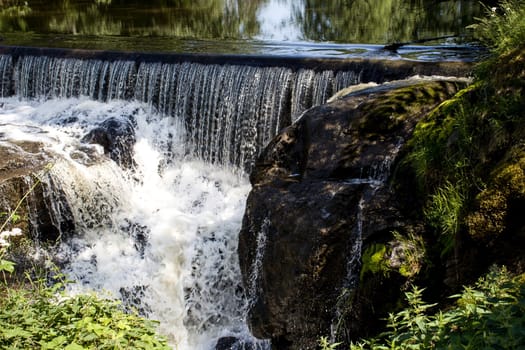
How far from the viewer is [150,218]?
29.7ft

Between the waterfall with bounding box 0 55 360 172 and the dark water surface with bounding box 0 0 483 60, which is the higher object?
the dark water surface with bounding box 0 0 483 60

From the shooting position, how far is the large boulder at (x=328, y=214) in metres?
4.95

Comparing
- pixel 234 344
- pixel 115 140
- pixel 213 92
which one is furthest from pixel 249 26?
pixel 234 344

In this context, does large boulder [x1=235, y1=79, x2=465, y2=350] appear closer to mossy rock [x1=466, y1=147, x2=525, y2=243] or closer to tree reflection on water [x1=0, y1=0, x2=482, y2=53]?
mossy rock [x1=466, y1=147, x2=525, y2=243]

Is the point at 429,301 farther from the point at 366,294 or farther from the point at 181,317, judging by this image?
the point at 181,317

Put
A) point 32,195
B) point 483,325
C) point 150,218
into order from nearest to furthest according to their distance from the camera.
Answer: point 483,325
point 32,195
point 150,218

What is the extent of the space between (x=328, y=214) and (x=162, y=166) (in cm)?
551

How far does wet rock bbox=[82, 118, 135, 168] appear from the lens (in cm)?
988

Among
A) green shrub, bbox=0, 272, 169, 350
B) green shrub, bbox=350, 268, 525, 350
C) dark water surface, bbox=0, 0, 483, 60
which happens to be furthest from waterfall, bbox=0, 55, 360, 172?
green shrub, bbox=350, 268, 525, 350

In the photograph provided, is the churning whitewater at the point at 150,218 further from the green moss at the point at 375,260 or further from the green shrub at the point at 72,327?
the green shrub at the point at 72,327

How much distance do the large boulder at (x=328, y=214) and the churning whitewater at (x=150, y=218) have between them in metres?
1.05

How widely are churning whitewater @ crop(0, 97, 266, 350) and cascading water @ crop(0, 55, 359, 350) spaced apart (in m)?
0.02

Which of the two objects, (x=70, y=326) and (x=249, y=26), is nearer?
(x=70, y=326)

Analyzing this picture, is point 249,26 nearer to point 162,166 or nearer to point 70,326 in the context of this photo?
point 162,166
